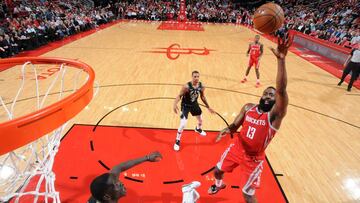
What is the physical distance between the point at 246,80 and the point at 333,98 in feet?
9.77

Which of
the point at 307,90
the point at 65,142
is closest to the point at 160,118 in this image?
the point at 65,142

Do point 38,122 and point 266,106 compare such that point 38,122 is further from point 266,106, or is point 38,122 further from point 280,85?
point 266,106

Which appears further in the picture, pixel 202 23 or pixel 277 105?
pixel 202 23

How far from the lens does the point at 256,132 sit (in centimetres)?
352

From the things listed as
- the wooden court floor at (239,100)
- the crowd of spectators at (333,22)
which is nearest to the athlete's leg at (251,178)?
the wooden court floor at (239,100)

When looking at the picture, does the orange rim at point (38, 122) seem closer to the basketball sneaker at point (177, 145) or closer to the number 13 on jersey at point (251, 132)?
the number 13 on jersey at point (251, 132)

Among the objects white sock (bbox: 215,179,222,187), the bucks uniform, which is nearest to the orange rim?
white sock (bbox: 215,179,222,187)

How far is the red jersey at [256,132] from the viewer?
3452 millimetres

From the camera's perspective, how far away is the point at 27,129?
222 cm

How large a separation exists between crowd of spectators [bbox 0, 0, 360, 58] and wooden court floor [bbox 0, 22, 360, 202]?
5.83 feet

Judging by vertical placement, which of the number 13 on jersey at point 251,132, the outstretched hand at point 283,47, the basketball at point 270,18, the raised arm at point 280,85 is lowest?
the number 13 on jersey at point 251,132

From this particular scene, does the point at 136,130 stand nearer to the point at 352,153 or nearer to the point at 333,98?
Answer: the point at 352,153

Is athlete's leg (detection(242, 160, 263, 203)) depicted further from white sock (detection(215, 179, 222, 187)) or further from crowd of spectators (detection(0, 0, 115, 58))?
crowd of spectators (detection(0, 0, 115, 58))

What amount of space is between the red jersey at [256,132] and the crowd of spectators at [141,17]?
35.5 feet
